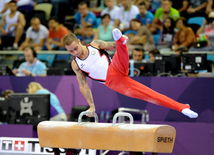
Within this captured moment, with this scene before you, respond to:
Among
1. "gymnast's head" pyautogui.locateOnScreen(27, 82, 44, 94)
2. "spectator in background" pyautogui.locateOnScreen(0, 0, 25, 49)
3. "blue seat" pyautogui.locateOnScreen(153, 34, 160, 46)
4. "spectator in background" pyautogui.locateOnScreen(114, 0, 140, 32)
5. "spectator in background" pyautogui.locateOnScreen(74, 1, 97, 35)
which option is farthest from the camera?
"spectator in background" pyautogui.locateOnScreen(0, 0, 25, 49)

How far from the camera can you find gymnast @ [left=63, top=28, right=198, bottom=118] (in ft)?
12.1

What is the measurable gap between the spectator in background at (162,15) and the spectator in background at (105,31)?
48.9 inches

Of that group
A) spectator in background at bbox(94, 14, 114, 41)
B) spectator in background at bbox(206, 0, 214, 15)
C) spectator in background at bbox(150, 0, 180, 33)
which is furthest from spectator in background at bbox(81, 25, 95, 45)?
spectator in background at bbox(206, 0, 214, 15)

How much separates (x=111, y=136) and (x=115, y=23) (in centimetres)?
525

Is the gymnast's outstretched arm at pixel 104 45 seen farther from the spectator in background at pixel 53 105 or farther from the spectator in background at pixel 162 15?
the spectator in background at pixel 162 15

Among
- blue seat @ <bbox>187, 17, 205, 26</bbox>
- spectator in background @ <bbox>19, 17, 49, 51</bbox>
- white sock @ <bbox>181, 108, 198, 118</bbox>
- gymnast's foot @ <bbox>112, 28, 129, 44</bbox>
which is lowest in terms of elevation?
white sock @ <bbox>181, 108, 198, 118</bbox>

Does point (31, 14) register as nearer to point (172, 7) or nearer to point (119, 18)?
point (119, 18)

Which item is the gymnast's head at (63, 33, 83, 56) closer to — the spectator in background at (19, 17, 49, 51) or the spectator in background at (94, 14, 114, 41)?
the spectator in background at (94, 14, 114, 41)

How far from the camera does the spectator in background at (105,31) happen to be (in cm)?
799

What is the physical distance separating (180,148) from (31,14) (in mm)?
6680

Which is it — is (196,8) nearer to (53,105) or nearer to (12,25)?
(53,105)

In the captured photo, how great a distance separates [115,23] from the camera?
8.51 m

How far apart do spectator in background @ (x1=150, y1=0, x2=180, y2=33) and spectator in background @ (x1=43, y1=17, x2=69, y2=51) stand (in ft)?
8.18

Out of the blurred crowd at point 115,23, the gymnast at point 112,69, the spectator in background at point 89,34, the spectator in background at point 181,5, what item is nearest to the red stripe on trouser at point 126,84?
the gymnast at point 112,69
